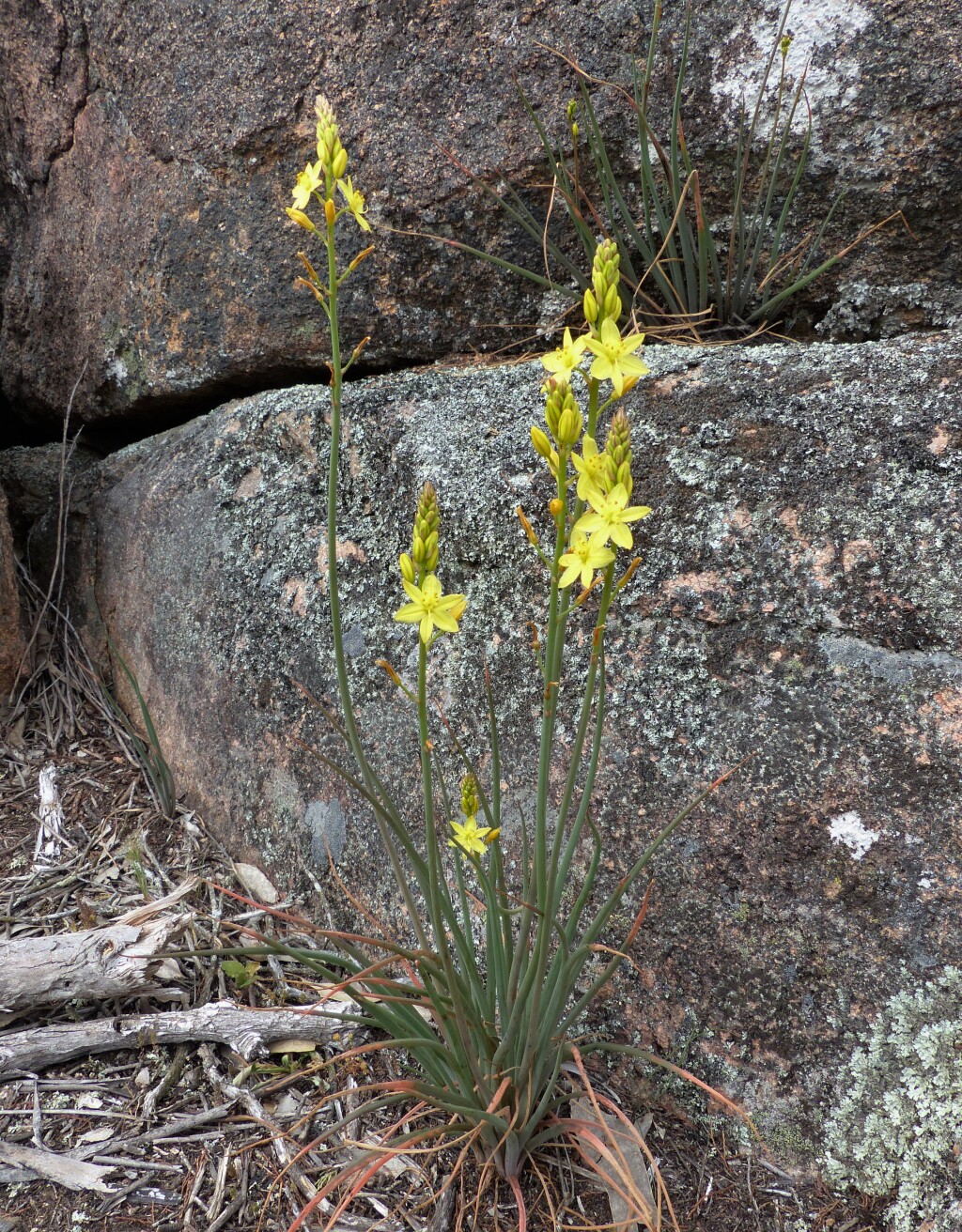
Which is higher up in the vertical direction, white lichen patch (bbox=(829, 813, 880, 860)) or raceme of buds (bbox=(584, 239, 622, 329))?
raceme of buds (bbox=(584, 239, 622, 329))

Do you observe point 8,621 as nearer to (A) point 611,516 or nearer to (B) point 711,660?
(B) point 711,660

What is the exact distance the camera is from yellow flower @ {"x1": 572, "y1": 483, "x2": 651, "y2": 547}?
3.37ft

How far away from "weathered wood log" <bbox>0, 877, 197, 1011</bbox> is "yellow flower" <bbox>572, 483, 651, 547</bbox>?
4.04ft

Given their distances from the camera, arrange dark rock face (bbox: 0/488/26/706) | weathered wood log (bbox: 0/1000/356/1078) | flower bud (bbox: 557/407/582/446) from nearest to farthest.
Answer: flower bud (bbox: 557/407/582/446) < weathered wood log (bbox: 0/1000/356/1078) < dark rock face (bbox: 0/488/26/706)

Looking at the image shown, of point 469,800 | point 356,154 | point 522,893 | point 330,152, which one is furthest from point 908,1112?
point 356,154

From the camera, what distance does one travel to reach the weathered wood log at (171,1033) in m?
1.66

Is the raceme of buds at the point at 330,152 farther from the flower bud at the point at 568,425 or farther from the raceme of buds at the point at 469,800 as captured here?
the raceme of buds at the point at 469,800

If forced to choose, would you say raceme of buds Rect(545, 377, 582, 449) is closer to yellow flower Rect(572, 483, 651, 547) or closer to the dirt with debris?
yellow flower Rect(572, 483, 651, 547)

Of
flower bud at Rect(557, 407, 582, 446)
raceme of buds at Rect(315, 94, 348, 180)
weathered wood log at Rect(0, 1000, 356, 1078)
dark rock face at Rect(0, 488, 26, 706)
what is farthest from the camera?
dark rock face at Rect(0, 488, 26, 706)

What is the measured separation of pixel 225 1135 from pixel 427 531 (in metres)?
1.15

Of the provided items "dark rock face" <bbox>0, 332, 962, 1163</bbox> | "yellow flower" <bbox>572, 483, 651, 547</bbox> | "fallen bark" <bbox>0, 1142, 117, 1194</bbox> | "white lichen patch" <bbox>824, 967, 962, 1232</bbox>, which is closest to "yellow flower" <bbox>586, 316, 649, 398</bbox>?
"yellow flower" <bbox>572, 483, 651, 547</bbox>

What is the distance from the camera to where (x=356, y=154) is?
239 centimetres

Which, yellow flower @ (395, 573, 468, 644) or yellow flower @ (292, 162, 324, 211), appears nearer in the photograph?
yellow flower @ (395, 573, 468, 644)

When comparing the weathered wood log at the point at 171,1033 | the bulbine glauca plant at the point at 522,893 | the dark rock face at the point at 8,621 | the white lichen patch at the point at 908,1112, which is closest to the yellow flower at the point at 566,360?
the bulbine glauca plant at the point at 522,893
